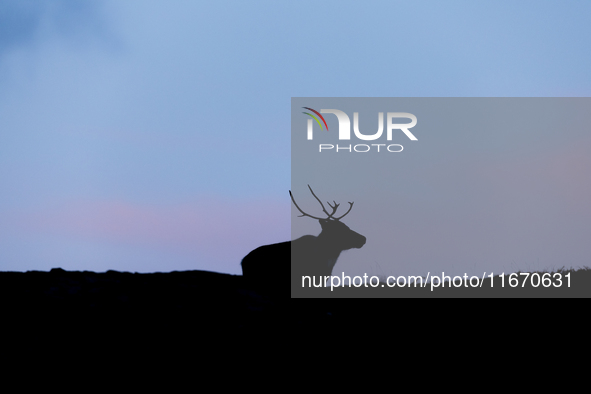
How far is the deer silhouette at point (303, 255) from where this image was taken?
11.1 metres

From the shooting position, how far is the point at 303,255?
1151cm

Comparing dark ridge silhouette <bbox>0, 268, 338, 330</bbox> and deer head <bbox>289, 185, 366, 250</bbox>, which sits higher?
deer head <bbox>289, 185, 366, 250</bbox>

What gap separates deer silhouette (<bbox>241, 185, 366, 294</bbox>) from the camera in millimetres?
11070

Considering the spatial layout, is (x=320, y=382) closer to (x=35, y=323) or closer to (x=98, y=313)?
(x=98, y=313)

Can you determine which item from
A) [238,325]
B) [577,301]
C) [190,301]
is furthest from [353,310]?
[577,301]

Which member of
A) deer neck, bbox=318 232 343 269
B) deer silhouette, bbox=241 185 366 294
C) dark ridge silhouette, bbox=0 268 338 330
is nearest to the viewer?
dark ridge silhouette, bbox=0 268 338 330

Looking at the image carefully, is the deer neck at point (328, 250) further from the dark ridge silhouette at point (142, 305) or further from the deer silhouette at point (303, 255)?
the dark ridge silhouette at point (142, 305)

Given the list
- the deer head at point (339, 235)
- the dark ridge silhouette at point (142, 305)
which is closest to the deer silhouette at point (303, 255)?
the deer head at point (339, 235)

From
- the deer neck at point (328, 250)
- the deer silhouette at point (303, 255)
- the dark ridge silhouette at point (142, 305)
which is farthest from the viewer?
the deer neck at point (328, 250)

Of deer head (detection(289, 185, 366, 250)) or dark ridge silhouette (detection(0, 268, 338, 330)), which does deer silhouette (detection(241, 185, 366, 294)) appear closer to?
deer head (detection(289, 185, 366, 250))

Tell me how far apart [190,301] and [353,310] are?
2142mm

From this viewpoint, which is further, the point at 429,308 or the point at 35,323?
the point at 429,308

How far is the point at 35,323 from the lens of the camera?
19.2 ft

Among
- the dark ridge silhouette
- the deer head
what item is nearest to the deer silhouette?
the deer head
